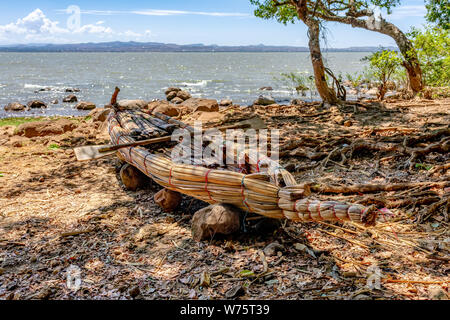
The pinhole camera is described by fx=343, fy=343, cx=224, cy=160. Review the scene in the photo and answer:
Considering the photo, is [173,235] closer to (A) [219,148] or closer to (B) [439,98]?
(A) [219,148]

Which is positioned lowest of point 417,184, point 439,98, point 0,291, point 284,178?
point 0,291

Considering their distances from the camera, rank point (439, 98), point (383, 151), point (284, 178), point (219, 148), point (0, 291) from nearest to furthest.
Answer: point (0, 291), point (284, 178), point (219, 148), point (383, 151), point (439, 98)

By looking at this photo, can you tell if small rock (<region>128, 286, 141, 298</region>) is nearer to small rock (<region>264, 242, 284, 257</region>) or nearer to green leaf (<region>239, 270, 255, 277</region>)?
green leaf (<region>239, 270, 255, 277</region>)

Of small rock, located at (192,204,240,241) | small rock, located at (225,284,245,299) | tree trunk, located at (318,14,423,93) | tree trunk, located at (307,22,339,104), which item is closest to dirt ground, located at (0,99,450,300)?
small rock, located at (225,284,245,299)

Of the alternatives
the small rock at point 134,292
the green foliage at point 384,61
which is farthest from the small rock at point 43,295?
the green foliage at point 384,61

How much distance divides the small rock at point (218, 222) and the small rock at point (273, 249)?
0.37 m

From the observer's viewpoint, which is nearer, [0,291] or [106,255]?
[0,291]

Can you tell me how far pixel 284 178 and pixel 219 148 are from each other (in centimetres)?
142

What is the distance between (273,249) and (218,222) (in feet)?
1.91

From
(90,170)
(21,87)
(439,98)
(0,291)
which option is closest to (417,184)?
(0,291)

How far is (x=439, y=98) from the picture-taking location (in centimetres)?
1046

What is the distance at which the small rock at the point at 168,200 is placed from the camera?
4242mm

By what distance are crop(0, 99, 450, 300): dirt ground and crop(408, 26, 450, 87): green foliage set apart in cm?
539
